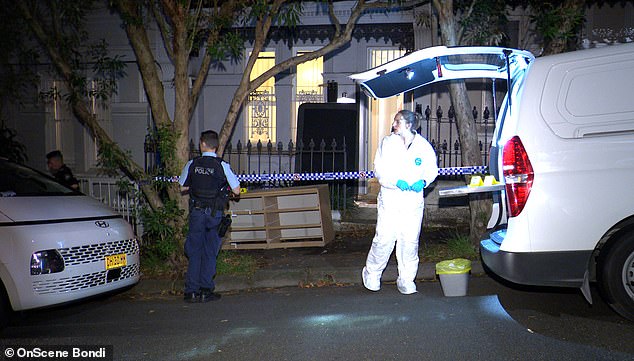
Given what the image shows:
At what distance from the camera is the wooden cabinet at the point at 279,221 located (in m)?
8.67

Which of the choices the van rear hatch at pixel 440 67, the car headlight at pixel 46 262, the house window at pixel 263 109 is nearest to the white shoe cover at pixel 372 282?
the van rear hatch at pixel 440 67

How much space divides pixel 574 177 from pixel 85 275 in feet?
14.1

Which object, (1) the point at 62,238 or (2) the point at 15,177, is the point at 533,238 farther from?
(2) the point at 15,177

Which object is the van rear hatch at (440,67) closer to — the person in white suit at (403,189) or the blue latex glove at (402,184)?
the person in white suit at (403,189)

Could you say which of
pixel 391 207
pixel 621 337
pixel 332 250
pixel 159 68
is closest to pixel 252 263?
pixel 332 250

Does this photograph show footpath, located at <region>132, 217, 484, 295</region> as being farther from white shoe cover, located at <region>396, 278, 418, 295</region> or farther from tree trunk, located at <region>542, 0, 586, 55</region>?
tree trunk, located at <region>542, 0, 586, 55</region>

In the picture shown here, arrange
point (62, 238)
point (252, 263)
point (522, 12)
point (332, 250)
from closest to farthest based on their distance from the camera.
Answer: point (62, 238)
point (252, 263)
point (332, 250)
point (522, 12)

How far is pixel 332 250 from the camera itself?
8.52m

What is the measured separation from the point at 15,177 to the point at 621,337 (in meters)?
5.81

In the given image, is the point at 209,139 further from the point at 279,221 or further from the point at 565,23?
the point at 565,23

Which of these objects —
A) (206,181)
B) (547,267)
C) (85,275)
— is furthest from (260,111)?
(547,267)

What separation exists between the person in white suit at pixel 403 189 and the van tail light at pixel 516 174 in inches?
45.9

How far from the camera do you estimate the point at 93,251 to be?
6.16 metres

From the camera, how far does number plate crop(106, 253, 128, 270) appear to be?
6.30 metres
